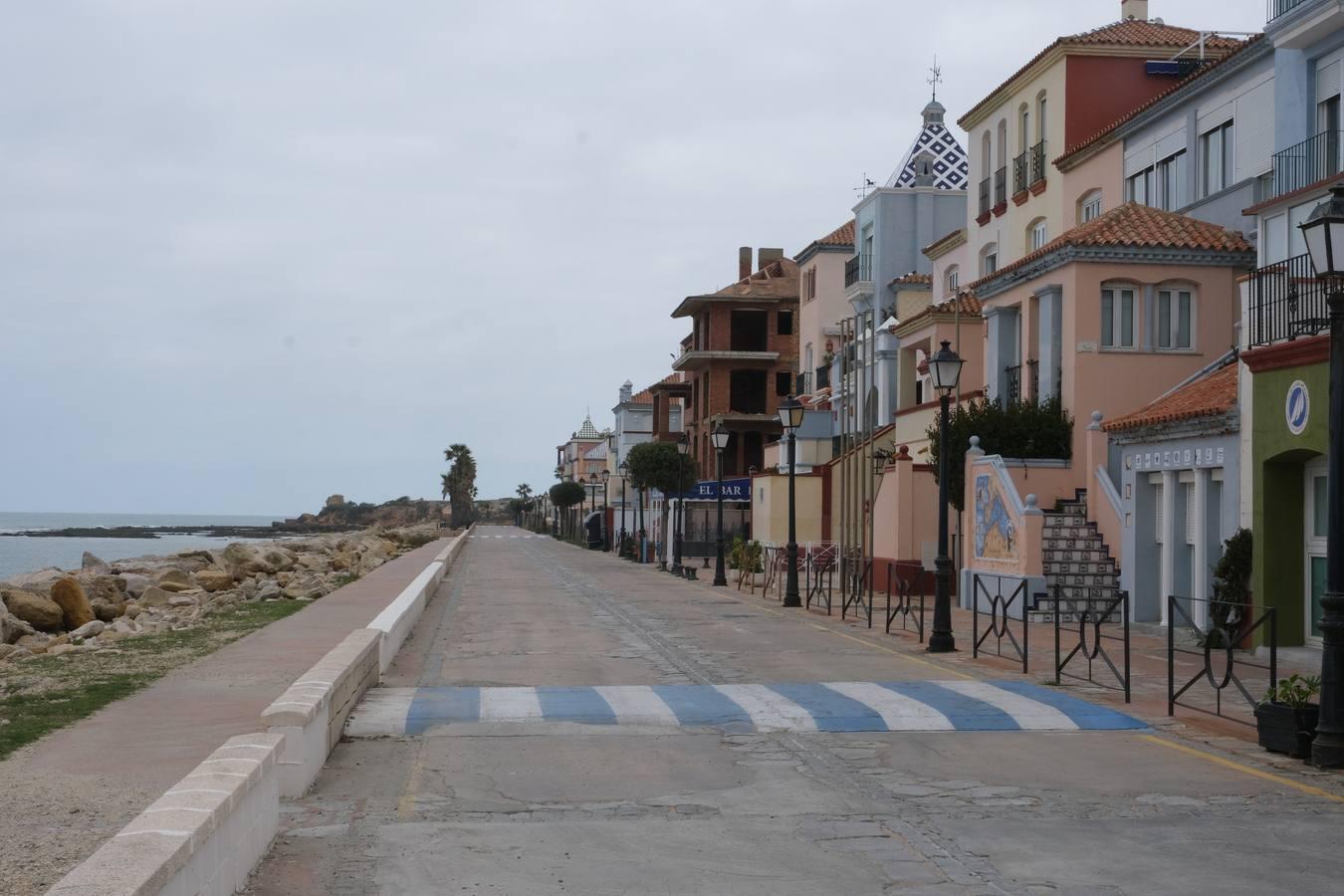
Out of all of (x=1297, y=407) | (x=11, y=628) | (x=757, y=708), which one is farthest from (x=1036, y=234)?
(x=757, y=708)

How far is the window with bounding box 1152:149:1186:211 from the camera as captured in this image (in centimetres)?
3052

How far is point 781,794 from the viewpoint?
378 inches

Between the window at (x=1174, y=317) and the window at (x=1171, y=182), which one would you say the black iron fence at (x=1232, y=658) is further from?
the window at (x=1171, y=182)

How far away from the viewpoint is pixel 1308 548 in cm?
1886

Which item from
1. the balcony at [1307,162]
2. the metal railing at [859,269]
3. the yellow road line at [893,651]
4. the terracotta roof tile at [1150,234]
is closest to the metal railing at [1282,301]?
the balcony at [1307,162]

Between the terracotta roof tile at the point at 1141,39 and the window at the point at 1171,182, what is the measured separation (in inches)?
179

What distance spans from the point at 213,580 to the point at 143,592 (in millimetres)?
5566

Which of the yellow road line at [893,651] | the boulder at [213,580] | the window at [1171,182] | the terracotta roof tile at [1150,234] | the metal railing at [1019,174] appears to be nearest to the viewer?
the yellow road line at [893,651]

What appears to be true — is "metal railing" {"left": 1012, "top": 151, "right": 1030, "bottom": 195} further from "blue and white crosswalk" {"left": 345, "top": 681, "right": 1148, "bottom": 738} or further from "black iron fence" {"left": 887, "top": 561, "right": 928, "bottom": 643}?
"blue and white crosswalk" {"left": 345, "top": 681, "right": 1148, "bottom": 738}

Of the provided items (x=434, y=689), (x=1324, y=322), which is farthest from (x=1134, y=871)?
(x=434, y=689)

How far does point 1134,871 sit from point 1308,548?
502 inches

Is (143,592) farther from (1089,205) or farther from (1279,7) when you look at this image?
(1279,7)

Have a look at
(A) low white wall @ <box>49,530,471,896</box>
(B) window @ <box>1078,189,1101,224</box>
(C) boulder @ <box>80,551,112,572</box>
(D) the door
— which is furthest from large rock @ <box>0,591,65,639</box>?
(B) window @ <box>1078,189,1101,224</box>

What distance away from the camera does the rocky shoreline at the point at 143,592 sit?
87.3ft
